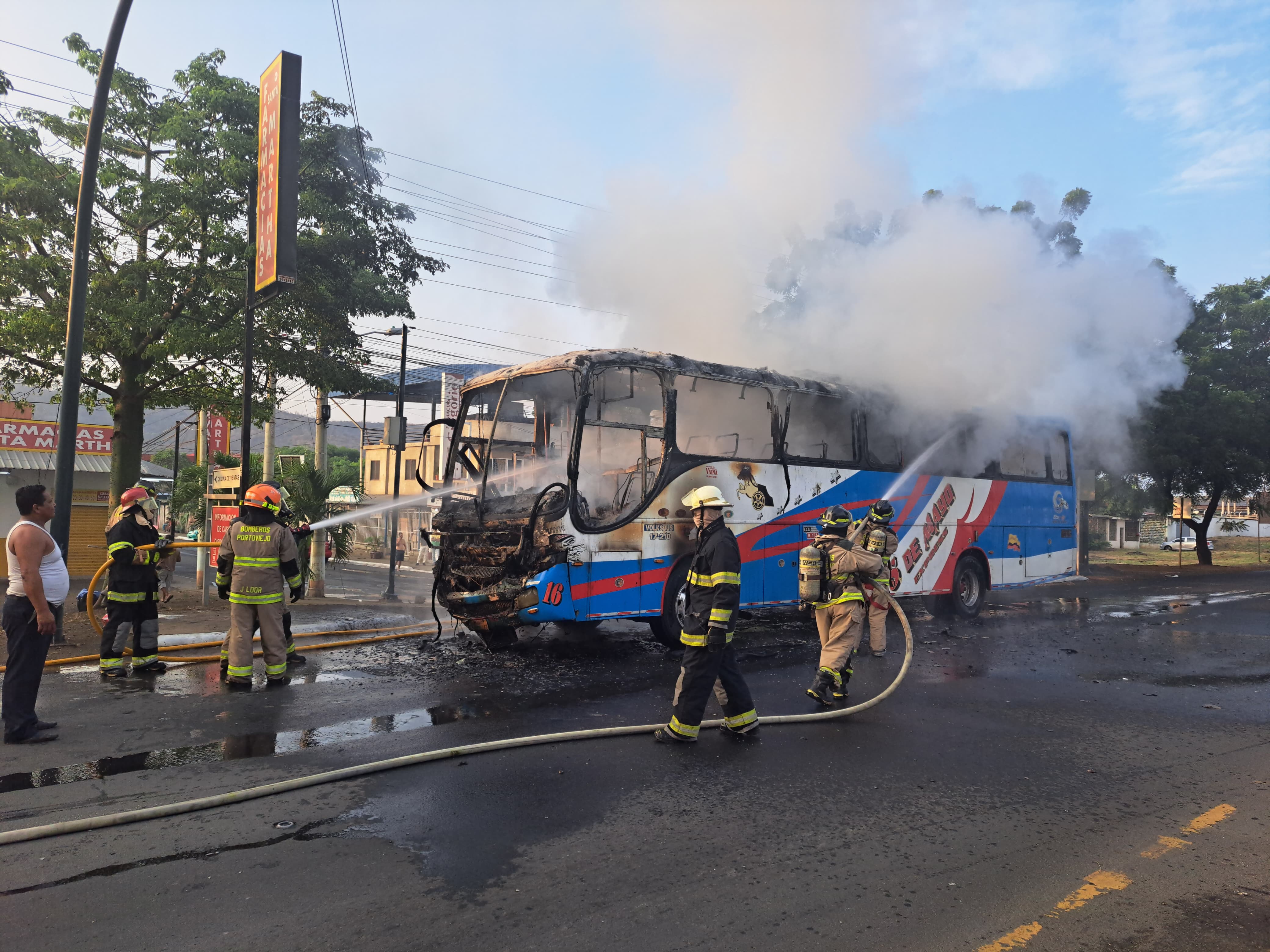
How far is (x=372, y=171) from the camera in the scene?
1449cm

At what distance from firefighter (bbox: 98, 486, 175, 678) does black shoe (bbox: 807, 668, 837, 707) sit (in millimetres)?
5885

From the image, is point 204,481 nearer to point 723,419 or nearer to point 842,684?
point 723,419

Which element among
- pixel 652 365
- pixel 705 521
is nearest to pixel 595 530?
pixel 652 365

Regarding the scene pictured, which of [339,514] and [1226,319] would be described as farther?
[1226,319]

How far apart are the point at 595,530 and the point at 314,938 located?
5604 millimetres

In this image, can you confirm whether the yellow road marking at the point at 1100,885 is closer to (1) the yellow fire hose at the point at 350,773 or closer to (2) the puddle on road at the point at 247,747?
Result: (1) the yellow fire hose at the point at 350,773

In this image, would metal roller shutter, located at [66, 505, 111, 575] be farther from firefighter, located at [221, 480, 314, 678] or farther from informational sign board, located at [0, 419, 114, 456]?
firefighter, located at [221, 480, 314, 678]

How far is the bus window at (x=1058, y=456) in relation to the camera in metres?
14.3

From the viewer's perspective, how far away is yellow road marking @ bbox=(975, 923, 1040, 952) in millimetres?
3012

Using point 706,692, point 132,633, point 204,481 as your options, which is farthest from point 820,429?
point 204,481

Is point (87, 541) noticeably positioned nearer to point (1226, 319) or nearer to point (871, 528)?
point (871, 528)

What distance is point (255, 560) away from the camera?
7215mm

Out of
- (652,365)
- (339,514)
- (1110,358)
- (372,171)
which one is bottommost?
(339,514)

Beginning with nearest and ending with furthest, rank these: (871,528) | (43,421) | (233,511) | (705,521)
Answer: (705,521) < (871,528) < (233,511) < (43,421)
